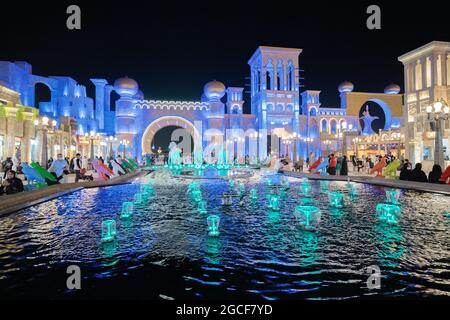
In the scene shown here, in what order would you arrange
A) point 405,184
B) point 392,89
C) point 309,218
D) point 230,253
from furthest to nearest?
point 392,89, point 405,184, point 309,218, point 230,253

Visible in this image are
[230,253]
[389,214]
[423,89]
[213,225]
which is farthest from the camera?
[423,89]

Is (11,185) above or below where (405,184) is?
above

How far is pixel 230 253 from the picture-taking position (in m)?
4.03

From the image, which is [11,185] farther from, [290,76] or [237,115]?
[290,76]

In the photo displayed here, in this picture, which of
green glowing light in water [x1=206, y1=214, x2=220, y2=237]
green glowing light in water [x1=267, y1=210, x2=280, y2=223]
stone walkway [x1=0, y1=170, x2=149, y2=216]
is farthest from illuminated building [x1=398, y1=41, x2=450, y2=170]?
green glowing light in water [x1=206, y1=214, x2=220, y2=237]

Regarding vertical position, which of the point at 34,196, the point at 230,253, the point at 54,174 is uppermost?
the point at 54,174

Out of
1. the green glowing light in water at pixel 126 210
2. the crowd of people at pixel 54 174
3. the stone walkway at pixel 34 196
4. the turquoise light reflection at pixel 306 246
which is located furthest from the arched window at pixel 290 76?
the turquoise light reflection at pixel 306 246

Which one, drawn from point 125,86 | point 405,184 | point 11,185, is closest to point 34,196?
point 11,185

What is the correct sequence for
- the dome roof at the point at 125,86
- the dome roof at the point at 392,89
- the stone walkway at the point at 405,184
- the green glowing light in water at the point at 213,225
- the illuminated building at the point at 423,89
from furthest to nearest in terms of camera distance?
the dome roof at the point at 392,89
the dome roof at the point at 125,86
the illuminated building at the point at 423,89
the stone walkway at the point at 405,184
the green glowing light in water at the point at 213,225

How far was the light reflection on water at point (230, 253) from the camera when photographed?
121 inches

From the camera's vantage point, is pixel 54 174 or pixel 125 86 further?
pixel 125 86

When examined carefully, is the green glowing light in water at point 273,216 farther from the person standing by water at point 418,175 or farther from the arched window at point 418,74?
the arched window at point 418,74

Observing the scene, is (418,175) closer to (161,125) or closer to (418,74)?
(418,74)

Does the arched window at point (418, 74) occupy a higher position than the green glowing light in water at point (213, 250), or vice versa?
the arched window at point (418, 74)
